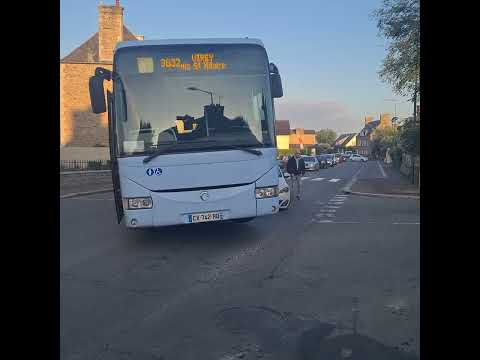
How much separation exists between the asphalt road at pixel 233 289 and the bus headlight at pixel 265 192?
3.07ft

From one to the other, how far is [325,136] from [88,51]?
113392 mm

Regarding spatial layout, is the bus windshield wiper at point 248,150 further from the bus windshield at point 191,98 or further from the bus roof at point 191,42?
the bus roof at point 191,42

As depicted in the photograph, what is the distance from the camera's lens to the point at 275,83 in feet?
27.0

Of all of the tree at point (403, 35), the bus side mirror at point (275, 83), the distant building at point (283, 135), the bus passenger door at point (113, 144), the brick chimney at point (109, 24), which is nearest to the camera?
the bus passenger door at point (113, 144)

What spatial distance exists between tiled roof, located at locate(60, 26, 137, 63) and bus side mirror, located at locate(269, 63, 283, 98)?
106ft

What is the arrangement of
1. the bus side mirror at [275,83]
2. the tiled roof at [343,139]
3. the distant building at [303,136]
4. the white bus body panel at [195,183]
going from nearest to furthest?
the white bus body panel at [195,183] → the bus side mirror at [275,83] → the distant building at [303,136] → the tiled roof at [343,139]

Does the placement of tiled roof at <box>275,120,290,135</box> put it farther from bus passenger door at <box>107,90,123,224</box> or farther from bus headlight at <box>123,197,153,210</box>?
bus headlight at <box>123,197,153,210</box>

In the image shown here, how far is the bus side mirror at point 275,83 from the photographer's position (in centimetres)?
819

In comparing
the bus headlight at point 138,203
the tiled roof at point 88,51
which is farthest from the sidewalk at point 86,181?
the bus headlight at point 138,203

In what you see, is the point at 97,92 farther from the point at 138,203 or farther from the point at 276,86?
the point at 276,86

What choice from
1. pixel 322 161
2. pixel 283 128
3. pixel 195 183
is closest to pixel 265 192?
pixel 195 183

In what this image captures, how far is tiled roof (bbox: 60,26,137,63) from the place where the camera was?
38.1 metres
